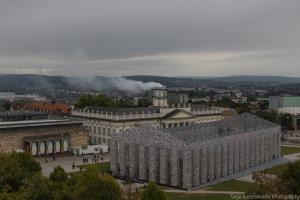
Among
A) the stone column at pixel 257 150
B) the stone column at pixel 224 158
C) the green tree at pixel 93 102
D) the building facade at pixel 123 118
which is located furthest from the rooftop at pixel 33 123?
the stone column at pixel 224 158

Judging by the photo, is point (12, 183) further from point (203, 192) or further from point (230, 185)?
point (230, 185)

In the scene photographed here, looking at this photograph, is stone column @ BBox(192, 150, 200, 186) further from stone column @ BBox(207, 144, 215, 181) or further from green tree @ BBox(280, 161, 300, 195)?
green tree @ BBox(280, 161, 300, 195)

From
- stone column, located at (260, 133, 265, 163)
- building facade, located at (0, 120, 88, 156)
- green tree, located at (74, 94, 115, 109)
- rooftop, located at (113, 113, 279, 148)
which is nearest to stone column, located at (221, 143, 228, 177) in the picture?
rooftop, located at (113, 113, 279, 148)

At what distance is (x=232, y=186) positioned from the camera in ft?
171

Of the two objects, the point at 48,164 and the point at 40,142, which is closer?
the point at 48,164

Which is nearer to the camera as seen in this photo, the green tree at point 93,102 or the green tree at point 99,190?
the green tree at point 99,190

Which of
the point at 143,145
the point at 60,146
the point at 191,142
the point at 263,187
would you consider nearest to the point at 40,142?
the point at 60,146

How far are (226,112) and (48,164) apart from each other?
54.8 metres

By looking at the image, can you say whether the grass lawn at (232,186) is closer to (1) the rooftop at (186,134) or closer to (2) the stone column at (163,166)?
(2) the stone column at (163,166)

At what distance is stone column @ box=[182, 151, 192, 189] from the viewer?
5062 cm

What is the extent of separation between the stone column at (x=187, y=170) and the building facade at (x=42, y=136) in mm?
28506

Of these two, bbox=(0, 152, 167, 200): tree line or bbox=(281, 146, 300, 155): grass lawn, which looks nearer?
bbox=(0, 152, 167, 200): tree line

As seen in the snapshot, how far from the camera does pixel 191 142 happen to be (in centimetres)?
5188

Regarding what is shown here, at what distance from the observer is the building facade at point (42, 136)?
Answer: 7062cm
